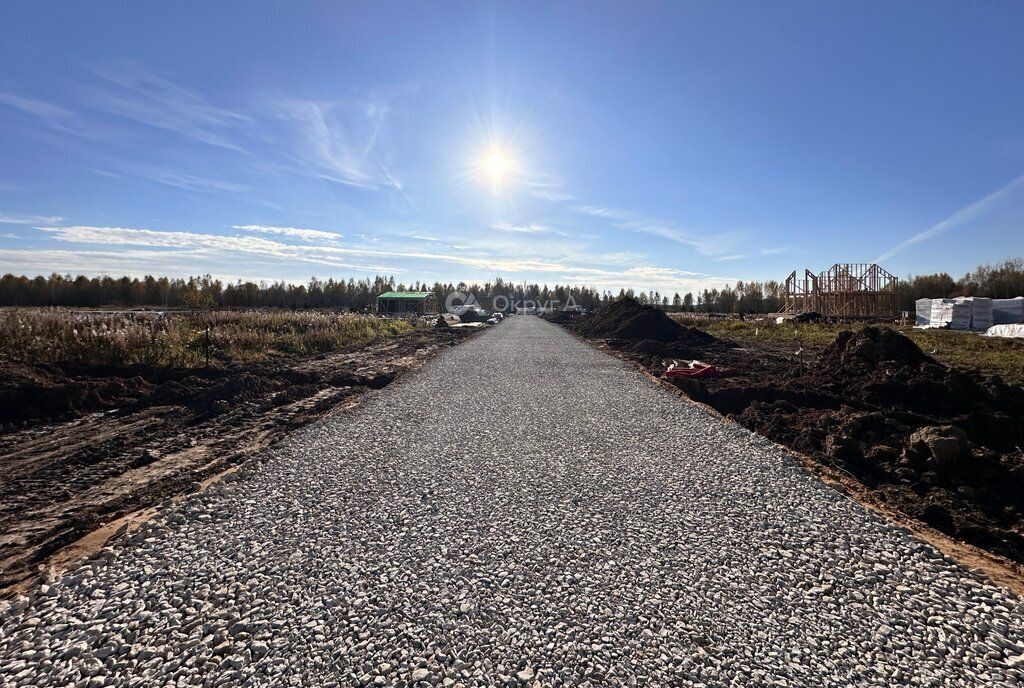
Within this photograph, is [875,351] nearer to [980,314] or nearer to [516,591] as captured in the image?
[516,591]

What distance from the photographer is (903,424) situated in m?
8.14

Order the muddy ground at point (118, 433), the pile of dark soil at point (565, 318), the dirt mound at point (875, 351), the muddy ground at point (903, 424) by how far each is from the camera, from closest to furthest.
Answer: the muddy ground at point (118, 433) < the muddy ground at point (903, 424) < the dirt mound at point (875, 351) < the pile of dark soil at point (565, 318)

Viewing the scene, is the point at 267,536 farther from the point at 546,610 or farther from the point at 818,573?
the point at 818,573

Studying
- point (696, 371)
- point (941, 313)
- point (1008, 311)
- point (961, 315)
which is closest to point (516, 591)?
point (696, 371)

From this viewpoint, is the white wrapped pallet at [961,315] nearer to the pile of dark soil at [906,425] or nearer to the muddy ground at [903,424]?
the muddy ground at [903,424]

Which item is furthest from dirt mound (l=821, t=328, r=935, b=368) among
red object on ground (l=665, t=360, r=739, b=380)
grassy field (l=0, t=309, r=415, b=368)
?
grassy field (l=0, t=309, r=415, b=368)

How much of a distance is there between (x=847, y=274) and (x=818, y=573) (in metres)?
46.5

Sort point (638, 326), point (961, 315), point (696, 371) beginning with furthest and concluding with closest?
point (961, 315)
point (638, 326)
point (696, 371)

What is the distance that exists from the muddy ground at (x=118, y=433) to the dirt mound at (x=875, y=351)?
1269cm

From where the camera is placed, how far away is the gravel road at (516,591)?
3.12 metres

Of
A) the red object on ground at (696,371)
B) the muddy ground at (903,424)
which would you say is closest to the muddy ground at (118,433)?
the red object on ground at (696,371)

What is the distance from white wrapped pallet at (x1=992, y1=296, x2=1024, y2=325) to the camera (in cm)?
3344

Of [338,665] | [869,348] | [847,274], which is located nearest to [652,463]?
[338,665]

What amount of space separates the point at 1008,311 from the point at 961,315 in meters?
3.48
